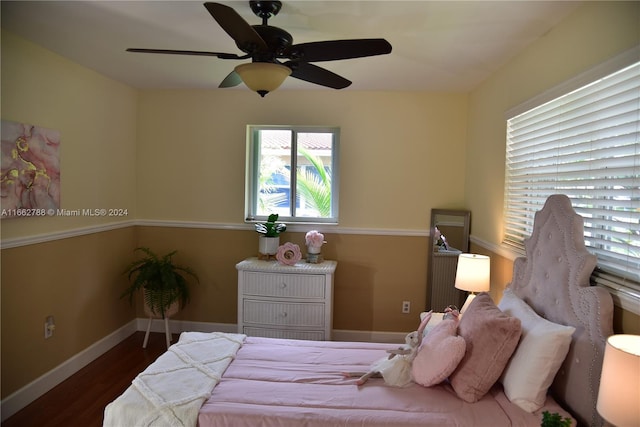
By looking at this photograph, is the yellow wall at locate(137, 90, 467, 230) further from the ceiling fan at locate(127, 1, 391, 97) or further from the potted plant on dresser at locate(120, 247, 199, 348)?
the ceiling fan at locate(127, 1, 391, 97)

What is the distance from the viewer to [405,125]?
12.3 feet

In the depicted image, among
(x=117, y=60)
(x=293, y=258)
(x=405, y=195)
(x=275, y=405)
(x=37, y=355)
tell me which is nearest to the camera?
(x=275, y=405)

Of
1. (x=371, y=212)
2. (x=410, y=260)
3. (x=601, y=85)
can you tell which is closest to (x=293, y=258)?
(x=371, y=212)

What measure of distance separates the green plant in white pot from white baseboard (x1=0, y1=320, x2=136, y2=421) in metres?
1.57

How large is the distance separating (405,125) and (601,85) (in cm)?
205

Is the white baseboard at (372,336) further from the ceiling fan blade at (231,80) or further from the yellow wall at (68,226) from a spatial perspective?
the ceiling fan blade at (231,80)

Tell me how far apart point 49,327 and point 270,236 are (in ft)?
5.88

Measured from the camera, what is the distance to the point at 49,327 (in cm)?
286

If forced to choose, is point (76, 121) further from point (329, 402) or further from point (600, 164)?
point (600, 164)

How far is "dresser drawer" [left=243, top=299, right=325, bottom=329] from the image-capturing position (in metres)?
3.43

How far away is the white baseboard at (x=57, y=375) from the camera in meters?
2.55

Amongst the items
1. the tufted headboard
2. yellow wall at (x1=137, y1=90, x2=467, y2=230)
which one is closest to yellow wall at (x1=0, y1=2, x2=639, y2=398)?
yellow wall at (x1=137, y1=90, x2=467, y2=230)

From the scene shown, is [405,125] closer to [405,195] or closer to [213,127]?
[405,195]

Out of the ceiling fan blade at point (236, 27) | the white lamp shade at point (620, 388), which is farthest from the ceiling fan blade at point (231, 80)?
the white lamp shade at point (620, 388)
